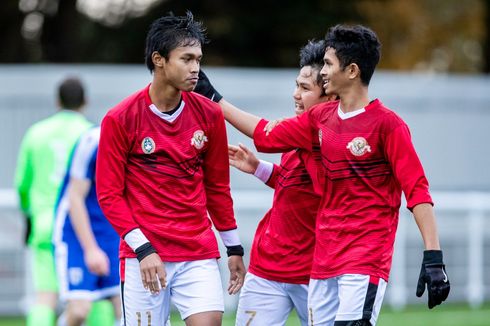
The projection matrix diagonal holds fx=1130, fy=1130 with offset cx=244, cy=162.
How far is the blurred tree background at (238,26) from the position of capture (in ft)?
84.0

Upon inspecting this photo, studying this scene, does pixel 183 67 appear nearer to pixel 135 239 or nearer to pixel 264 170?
pixel 135 239

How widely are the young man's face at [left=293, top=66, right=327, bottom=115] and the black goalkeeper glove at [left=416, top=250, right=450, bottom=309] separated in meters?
1.39

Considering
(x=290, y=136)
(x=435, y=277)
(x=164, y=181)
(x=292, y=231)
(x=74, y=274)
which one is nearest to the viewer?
(x=435, y=277)

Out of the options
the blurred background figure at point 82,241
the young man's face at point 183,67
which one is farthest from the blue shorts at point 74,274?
the young man's face at point 183,67

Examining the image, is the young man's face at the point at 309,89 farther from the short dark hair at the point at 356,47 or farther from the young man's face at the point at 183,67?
the young man's face at the point at 183,67

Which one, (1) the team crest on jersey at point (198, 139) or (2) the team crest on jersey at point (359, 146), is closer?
(2) the team crest on jersey at point (359, 146)

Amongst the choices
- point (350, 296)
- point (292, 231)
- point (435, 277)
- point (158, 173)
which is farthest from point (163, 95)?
point (435, 277)

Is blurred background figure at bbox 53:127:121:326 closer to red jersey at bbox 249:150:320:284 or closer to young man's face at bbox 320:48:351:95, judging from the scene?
red jersey at bbox 249:150:320:284

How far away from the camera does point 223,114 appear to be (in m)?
6.76

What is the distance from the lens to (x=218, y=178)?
6672 mm

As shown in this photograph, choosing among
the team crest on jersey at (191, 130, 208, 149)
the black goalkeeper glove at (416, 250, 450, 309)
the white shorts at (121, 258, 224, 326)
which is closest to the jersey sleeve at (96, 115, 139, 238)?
the white shorts at (121, 258, 224, 326)

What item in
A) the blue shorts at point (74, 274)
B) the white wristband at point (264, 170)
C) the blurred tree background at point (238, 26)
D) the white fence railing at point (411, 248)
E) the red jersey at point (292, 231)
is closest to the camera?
the red jersey at point (292, 231)

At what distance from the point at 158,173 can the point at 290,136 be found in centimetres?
80

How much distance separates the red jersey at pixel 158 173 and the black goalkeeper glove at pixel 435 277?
1275 mm
